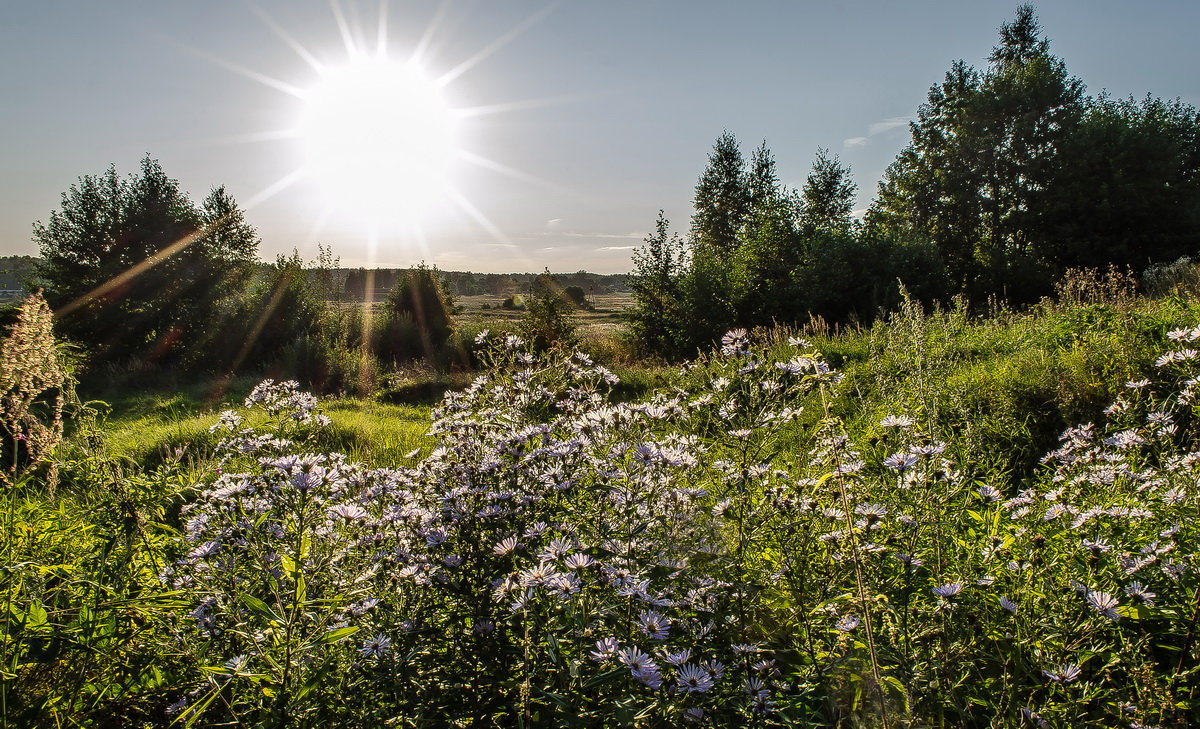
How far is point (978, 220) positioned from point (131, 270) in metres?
32.1

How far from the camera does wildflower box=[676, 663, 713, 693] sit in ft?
4.50

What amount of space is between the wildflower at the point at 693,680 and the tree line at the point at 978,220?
14532 mm

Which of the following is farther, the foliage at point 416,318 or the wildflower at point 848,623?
the foliage at point 416,318

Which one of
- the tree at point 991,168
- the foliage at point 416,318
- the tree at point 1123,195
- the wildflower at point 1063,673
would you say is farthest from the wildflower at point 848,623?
the tree at point 1123,195

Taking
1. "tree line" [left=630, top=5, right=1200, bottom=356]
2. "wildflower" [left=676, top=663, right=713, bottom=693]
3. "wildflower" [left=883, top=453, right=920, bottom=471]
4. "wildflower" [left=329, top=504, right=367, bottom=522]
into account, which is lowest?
"wildflower" [left=676, top=663, right=713, bottom=693]

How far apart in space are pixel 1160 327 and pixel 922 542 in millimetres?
5108

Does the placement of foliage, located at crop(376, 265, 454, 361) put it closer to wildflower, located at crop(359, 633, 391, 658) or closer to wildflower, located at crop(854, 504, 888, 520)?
wildflower, located at crop(359, 633, 391, 658)

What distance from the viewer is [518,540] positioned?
1785mm

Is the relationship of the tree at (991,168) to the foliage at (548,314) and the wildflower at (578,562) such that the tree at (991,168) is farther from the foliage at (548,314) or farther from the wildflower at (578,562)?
the wildflower at (578,562)

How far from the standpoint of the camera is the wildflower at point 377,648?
1635mm

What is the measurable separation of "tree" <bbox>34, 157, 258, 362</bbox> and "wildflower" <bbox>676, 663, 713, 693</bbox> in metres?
21.2

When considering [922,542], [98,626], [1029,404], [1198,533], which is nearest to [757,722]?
[922,542]

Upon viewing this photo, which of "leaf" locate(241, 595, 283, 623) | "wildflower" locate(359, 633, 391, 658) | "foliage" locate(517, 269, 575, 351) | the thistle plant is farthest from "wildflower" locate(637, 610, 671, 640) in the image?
"foliage" locate(517, 269, 575, 351)

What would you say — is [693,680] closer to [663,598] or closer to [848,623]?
[663,598]
